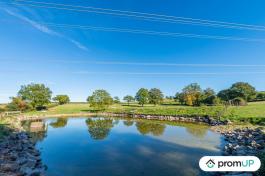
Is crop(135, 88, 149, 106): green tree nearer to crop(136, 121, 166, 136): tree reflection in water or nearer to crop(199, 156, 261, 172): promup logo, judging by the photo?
crop(136, 121, 166, 136): tree reflection in water

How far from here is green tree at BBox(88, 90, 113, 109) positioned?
6769 centimetres

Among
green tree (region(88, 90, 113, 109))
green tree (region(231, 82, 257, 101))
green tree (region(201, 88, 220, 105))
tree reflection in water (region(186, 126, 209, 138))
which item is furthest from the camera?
green tree (region(231, 82, 257, 101))

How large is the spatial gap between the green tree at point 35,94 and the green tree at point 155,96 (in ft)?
138

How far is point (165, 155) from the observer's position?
18.3 meters

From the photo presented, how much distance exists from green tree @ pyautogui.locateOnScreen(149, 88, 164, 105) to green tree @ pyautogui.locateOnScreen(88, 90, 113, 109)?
28.0m

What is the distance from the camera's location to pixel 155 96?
92.8m

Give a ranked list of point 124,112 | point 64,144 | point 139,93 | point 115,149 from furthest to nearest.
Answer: point 139,93 < point 124,112 < point 64,144 < point 115,149

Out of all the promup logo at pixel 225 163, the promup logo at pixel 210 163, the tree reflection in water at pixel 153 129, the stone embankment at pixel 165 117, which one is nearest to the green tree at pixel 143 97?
the stone embankment at pixel 165 117

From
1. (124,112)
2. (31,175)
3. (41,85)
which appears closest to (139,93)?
(124,112)

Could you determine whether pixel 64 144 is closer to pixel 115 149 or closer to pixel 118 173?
pixel 115 149

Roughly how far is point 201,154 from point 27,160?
13890mm

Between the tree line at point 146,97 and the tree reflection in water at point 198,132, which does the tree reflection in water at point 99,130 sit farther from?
the tree line at point 146,97

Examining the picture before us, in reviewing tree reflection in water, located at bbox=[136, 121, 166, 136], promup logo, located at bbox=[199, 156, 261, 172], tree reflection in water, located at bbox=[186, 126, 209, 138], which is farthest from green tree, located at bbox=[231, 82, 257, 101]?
promup logo, located at bbox=[199, 156, 261, 172]

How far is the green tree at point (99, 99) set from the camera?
67688 millimetres
